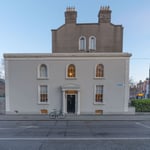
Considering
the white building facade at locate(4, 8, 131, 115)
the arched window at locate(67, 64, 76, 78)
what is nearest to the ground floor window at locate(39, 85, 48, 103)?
the white building facade at locate(4, 8, 131, 115)

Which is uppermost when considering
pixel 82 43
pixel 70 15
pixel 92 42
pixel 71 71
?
pixel 70 15

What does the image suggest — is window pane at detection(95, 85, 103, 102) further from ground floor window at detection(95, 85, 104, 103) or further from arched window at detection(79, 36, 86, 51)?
arched window at detection(79, 36, 86, 51)

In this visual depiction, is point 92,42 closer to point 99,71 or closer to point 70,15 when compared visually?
point 70,15

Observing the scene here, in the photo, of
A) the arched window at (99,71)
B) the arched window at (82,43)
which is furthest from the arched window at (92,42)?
the arched window at (99,71)

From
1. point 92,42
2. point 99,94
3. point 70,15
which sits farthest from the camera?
point 92,42

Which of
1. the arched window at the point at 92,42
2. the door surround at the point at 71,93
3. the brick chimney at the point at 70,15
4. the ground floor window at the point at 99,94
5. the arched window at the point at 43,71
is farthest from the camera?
the arched window at the point at 92,42

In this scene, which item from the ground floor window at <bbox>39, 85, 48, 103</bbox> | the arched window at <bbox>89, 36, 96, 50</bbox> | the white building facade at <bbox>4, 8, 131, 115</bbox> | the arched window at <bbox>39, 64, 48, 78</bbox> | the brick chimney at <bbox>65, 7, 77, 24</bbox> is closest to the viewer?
the white building facade at <bbox>4, 8, 131, 115</bbox>

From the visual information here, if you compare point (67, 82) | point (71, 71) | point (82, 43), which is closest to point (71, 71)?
point (71, 71)

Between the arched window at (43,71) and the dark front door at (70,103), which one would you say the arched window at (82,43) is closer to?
the arched window at (43,71)

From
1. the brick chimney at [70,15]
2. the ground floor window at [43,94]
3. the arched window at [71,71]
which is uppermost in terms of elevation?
the brick chimney at [70,15]

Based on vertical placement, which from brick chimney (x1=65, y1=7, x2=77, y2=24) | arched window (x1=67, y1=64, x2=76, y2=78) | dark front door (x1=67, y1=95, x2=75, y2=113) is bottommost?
dark front door (x1=67, y1=95, x2=75, y2=113)

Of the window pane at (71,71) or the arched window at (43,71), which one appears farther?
the arched window at (43,71)

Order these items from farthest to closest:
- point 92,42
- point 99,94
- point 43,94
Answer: point 92,42 < point 43,94 < point 99,94

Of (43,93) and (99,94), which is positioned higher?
(43,93)
